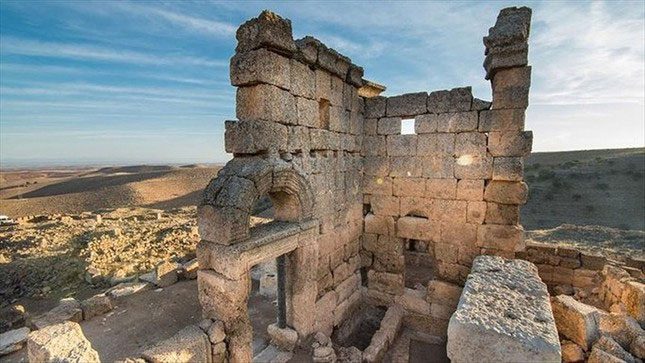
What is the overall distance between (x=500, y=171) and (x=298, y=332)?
189 inches

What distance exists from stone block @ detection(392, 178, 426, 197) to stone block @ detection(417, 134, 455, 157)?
61 centimetres

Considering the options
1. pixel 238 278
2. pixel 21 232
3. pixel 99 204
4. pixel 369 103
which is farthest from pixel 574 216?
pixel 99 204

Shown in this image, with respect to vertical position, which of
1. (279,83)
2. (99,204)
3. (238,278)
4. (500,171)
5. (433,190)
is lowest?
(99,204)

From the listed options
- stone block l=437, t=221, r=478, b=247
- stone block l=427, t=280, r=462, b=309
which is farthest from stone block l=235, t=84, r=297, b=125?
stone block l=427, t=280, r=462, b=309

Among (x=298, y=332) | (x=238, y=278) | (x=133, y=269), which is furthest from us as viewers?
(x=133, y=269)

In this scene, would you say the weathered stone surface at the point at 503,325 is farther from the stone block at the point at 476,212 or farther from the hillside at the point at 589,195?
the hillside at the point at 589,195

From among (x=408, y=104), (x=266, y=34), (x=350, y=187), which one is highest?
(x=266, y=34)

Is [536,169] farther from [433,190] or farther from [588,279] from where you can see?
[433,190]

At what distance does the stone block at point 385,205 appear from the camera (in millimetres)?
6918

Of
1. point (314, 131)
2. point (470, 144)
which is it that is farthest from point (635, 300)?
point (314, 131)

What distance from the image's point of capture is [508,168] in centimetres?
576

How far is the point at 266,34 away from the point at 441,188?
14.8 feet

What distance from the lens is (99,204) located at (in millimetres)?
23719

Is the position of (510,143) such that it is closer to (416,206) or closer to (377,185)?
(416,206)
